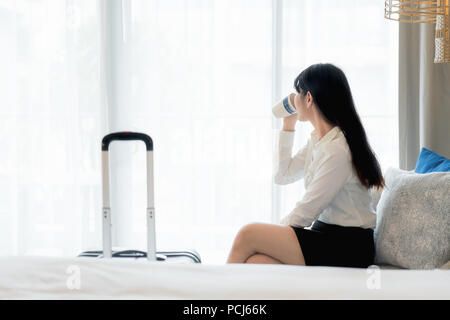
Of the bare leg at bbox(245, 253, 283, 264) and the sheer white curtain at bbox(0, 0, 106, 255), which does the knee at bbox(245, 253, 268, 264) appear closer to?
the bare leg at bbox(245, 253, 283, 264)

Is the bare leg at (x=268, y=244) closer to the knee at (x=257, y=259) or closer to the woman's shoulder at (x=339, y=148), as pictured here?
the knee at (x=257, y=259)

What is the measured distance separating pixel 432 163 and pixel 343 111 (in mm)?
429

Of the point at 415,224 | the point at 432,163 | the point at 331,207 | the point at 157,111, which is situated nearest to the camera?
the point at 415,224

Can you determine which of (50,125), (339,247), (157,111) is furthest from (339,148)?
(50,125)

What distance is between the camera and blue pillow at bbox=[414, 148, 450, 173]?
1973 millimetres

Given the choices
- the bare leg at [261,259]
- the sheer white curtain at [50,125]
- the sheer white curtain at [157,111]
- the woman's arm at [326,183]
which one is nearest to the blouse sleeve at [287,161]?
the woman's arm at [326,183]

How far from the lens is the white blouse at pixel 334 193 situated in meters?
1.85

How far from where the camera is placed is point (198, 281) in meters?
1.33

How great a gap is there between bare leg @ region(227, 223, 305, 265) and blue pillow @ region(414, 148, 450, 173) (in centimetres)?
62

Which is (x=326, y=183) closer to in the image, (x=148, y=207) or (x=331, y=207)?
(x=331, y=207)

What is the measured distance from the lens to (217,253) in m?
3.15

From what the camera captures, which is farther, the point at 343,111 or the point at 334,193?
the point at 343,111
